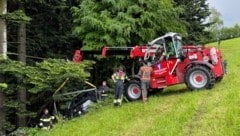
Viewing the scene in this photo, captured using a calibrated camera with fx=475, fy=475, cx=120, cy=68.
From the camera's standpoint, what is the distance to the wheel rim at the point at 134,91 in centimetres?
1893

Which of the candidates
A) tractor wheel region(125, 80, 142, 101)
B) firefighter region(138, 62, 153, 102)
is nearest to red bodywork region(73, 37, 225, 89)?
firefighter region(138, 62, 153, 102)

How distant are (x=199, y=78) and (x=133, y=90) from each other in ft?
9.28

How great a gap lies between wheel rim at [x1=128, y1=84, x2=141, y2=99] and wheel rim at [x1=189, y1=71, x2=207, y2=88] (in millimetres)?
2288

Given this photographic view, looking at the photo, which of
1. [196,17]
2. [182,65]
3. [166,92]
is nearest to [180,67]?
[182,65]

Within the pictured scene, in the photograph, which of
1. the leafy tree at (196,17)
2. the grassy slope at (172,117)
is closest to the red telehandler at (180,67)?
the grassy slope at (172,117)

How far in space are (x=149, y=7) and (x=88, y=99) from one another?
21.9 feet

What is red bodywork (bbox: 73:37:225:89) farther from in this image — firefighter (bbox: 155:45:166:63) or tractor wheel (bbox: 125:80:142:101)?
tractor wheel (bbox: 125:80:142:101)

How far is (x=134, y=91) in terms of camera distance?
62.5 ft

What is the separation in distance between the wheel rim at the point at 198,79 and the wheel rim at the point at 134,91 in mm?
2288

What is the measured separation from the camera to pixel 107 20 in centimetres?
2369

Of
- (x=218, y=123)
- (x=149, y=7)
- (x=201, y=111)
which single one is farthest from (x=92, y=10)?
(x=218, y=123)

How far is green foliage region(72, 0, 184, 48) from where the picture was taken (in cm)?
2345

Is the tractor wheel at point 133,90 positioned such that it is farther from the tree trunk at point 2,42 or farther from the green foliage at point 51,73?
the tree trunk at point 2,42

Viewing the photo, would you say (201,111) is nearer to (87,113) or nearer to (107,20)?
(87,113)
